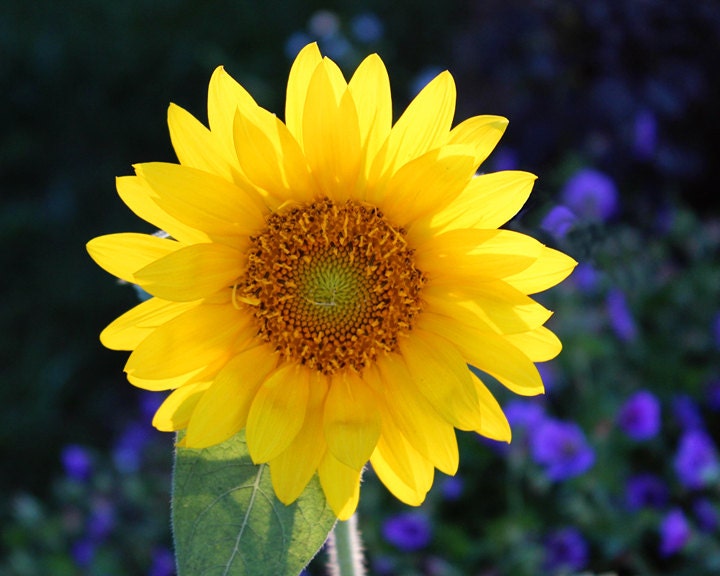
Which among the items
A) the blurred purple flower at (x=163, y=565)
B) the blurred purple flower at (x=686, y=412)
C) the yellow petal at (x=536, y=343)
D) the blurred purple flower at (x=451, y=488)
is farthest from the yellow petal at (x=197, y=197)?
the blurred purple flower at (x=686, y=412)

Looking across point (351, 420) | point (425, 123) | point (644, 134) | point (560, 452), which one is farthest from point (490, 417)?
point (644, 134)

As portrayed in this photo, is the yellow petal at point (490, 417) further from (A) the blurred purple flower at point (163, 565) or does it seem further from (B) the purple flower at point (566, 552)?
(A) the blurred purple flower at point (163, 565)

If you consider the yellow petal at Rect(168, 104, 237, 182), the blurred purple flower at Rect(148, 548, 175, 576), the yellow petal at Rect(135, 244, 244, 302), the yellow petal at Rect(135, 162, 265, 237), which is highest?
the yellow petal at Rect(168, 104, 237, 182)

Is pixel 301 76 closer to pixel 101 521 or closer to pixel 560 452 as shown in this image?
pixel 560 452

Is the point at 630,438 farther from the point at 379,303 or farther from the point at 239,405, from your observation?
the point at 239,405

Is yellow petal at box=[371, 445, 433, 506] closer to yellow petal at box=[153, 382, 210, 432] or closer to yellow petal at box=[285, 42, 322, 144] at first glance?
yellow petal at box=[153, 382, 210, 432]

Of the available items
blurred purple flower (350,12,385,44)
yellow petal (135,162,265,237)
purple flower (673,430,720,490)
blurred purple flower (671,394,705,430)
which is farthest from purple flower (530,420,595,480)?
blurred purple flower (350,12,385,44)
